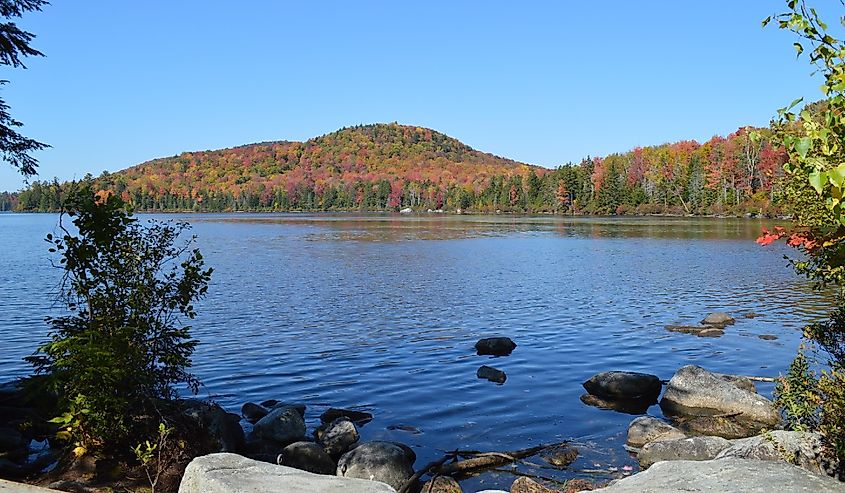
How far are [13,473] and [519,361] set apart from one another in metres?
12.0

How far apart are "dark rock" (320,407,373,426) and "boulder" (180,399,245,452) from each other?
2136mm

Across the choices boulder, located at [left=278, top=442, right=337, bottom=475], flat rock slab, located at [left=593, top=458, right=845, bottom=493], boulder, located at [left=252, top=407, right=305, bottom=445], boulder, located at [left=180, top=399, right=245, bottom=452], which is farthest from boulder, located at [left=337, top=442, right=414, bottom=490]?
flat rock slab, located at [left=593, top=458, right=845, bottom=493]

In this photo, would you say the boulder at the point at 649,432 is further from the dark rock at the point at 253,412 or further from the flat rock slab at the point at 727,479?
the dark rock at the point at 253,412

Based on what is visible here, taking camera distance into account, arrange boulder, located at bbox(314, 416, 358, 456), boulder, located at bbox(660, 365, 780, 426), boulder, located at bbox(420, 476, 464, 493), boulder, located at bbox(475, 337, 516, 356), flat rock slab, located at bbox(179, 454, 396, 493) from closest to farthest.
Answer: flat rock slab, located at bbox(179, 454, 396, 493), boulder, located at bbox(420, 476, 464, 493), boulder, located at bbox(314, 416, 358, 456), boulder, located at bbox(660, 365, 780, 426), boulder, located at bbox(475, 337, 516, 356)

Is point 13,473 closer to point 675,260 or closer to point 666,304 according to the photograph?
point 666,304

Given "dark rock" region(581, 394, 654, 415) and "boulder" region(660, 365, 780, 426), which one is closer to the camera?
"boulder" region(660, 365, 780, 426)

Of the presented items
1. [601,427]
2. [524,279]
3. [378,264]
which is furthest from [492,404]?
[378,264]

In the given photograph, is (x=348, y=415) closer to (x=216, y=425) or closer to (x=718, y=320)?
(x=216, y=425)

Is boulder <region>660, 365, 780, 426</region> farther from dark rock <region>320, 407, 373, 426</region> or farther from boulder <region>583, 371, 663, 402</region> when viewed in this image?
dark rock <region>320, 407, 373, 426</region>

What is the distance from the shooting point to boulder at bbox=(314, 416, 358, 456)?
11313mm

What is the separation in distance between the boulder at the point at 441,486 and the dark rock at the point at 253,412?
457 cm

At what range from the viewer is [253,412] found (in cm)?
1312

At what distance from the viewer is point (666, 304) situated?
27.6 m

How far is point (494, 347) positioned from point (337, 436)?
8167 mm
